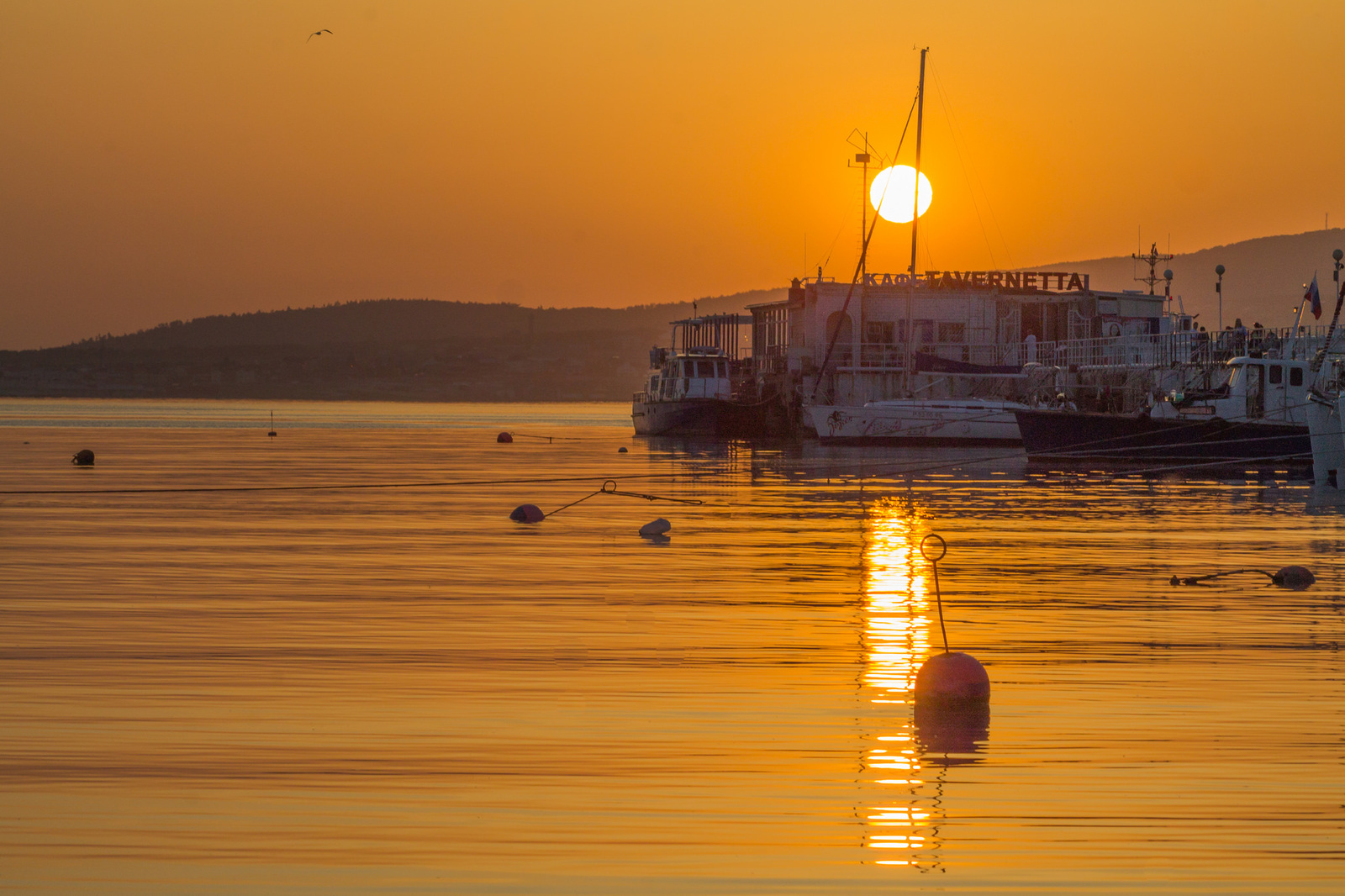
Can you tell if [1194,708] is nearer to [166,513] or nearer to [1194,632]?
[1194,632]

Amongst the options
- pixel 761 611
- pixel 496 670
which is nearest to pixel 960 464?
pixel 761 611

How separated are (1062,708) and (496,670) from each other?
203 inches

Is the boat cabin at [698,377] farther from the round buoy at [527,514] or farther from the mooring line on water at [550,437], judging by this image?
the round buoy at [527,514]

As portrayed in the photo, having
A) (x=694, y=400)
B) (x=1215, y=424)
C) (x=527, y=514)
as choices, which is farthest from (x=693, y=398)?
(x=527, y=514)

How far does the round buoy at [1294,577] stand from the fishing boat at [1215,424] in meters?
26.4

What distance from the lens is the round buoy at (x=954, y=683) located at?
12.6 meters

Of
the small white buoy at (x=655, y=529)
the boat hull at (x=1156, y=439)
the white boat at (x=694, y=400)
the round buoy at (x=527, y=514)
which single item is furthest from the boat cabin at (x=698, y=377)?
the small white buoy at (x=655, y=529)

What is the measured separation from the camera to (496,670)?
14.7 metres

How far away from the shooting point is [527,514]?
32500mm

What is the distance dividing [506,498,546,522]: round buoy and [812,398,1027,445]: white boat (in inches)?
1688

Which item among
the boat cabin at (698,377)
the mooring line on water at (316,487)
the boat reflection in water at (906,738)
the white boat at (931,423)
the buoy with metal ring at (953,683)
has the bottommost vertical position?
the boat reflection in water at (906,738)

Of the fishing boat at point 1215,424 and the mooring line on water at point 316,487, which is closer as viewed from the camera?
the mooring line on water at point 316,487

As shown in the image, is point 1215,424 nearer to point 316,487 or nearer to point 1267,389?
point 1267,389

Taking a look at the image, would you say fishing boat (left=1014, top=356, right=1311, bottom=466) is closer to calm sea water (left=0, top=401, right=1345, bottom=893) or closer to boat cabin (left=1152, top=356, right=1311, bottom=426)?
boat cabin (left=1152, top=356, right=1311, bottom=426)
